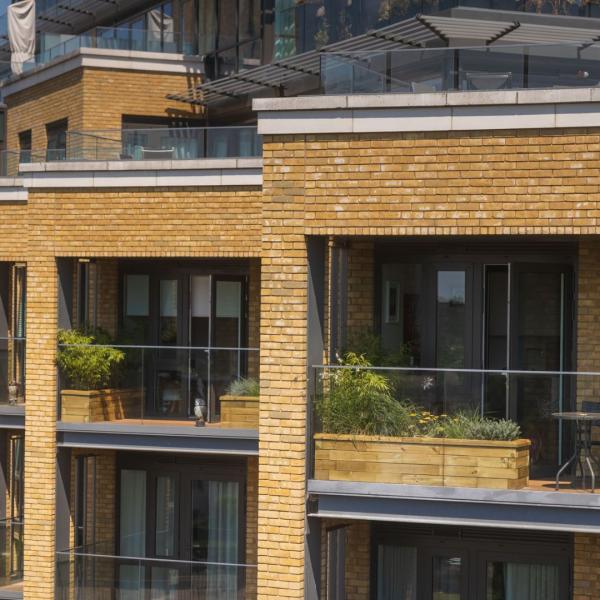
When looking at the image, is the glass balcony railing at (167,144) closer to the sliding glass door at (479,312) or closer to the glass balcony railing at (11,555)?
the sliding glass door at (479,312)

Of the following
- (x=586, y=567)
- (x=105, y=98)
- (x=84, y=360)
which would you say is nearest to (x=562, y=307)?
(x=586, y=567)

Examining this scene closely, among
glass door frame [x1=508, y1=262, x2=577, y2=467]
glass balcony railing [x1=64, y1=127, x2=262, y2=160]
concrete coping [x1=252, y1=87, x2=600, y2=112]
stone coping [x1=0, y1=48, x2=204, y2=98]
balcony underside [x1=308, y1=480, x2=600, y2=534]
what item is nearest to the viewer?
concrete coping [x1=252, y1=87, x2=600, y2=112]

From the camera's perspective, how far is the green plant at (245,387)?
20781 mm

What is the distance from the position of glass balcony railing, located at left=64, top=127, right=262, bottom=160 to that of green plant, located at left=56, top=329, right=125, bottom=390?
287 centimetres

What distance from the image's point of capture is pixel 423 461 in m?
15.4

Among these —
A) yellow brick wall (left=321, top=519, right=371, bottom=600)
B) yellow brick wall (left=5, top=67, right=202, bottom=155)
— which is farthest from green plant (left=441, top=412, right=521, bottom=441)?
yellow brick wall (left=5, top=67, right=202, bottom=155)

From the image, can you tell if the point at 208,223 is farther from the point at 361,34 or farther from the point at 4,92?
the point at 4,92

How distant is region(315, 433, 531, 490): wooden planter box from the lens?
Result: 1522 cm

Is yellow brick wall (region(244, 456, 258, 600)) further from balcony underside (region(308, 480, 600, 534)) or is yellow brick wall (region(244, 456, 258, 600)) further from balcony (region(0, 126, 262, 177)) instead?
balcony underside (region(308, 480, 600, 534))

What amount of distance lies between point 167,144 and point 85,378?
3832 mm

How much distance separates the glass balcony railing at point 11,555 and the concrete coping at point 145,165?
6570 mm

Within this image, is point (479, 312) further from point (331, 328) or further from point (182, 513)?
point (182, 513)

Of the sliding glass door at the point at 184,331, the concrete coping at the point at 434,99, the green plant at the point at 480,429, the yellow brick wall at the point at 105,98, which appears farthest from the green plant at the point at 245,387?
the yellow brick wall at the point at 105,98

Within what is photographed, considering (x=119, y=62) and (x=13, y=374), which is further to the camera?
Answer: (x=119, y=62)
